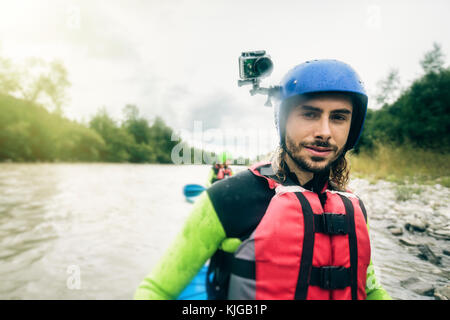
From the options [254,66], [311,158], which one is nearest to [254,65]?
[254,66]

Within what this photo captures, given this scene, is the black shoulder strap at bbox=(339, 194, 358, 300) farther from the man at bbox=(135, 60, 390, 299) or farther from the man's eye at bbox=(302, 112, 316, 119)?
the man's eye at bbox=(302, 112, 316, 119)

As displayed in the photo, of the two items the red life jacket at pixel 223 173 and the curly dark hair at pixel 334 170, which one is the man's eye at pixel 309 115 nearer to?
the curly dark hair at pixel 334 170

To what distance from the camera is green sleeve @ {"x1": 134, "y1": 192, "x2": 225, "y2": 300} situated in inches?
44.5

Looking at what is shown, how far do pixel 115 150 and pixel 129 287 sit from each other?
5190cm

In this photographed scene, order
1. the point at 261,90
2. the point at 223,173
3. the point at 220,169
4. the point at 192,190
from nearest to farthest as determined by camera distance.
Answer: the point at 261,90, the point at 223,173, the point at 220,169, the point at 192,190

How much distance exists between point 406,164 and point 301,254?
1.64 meters

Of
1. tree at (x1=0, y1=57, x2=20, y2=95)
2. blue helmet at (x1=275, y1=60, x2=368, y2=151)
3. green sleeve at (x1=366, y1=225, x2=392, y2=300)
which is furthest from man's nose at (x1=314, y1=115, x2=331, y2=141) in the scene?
tree at (x1=0, y1=57, x2=20, y2=95)

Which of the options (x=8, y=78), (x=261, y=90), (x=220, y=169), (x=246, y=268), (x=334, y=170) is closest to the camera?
(x=246, y=268)

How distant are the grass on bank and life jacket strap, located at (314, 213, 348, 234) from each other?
0.74 meters

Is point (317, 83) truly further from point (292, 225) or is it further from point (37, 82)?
point (37, 82)

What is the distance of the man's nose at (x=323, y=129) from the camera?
1.20 metres

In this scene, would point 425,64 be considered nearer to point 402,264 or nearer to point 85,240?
point 402,264

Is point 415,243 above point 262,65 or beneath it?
beneath

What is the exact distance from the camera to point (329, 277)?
1.06m
